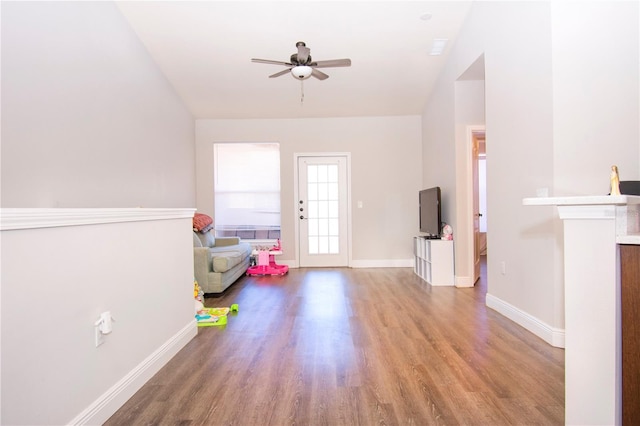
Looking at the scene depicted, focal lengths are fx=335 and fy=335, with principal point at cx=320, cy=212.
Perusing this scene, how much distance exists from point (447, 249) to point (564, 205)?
10.5 feet

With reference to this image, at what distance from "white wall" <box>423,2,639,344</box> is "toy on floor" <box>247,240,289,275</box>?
3.24 metres

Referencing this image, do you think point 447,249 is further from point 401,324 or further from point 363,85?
point 363,85

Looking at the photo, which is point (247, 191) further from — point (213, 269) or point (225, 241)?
point (213, 269)

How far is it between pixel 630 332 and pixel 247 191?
6341mm

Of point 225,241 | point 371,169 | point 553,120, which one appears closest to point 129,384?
point 553,120

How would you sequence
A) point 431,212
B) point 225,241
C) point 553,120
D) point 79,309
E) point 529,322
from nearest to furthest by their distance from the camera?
1. point 79,309
2. point 553,120
3. point 529,322
4. point 431,212
5. point 225,241

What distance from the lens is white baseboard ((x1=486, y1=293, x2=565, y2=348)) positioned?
2340mm

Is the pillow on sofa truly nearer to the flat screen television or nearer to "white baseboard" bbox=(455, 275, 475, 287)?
the flat screen television

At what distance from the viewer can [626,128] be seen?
7.61 feet

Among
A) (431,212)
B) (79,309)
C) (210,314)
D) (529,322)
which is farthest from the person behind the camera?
(431,212)

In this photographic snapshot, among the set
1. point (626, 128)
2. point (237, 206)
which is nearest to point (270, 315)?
point (626, 128)

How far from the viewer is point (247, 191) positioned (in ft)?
22.5

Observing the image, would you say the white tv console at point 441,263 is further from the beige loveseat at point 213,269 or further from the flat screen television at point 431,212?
the beige loveseat at point 213,269

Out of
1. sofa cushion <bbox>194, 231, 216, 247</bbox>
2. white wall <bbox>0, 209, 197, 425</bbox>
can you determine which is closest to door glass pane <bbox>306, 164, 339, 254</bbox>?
sofa cushion <bbox>194, 231, 216, 247</bbox>
